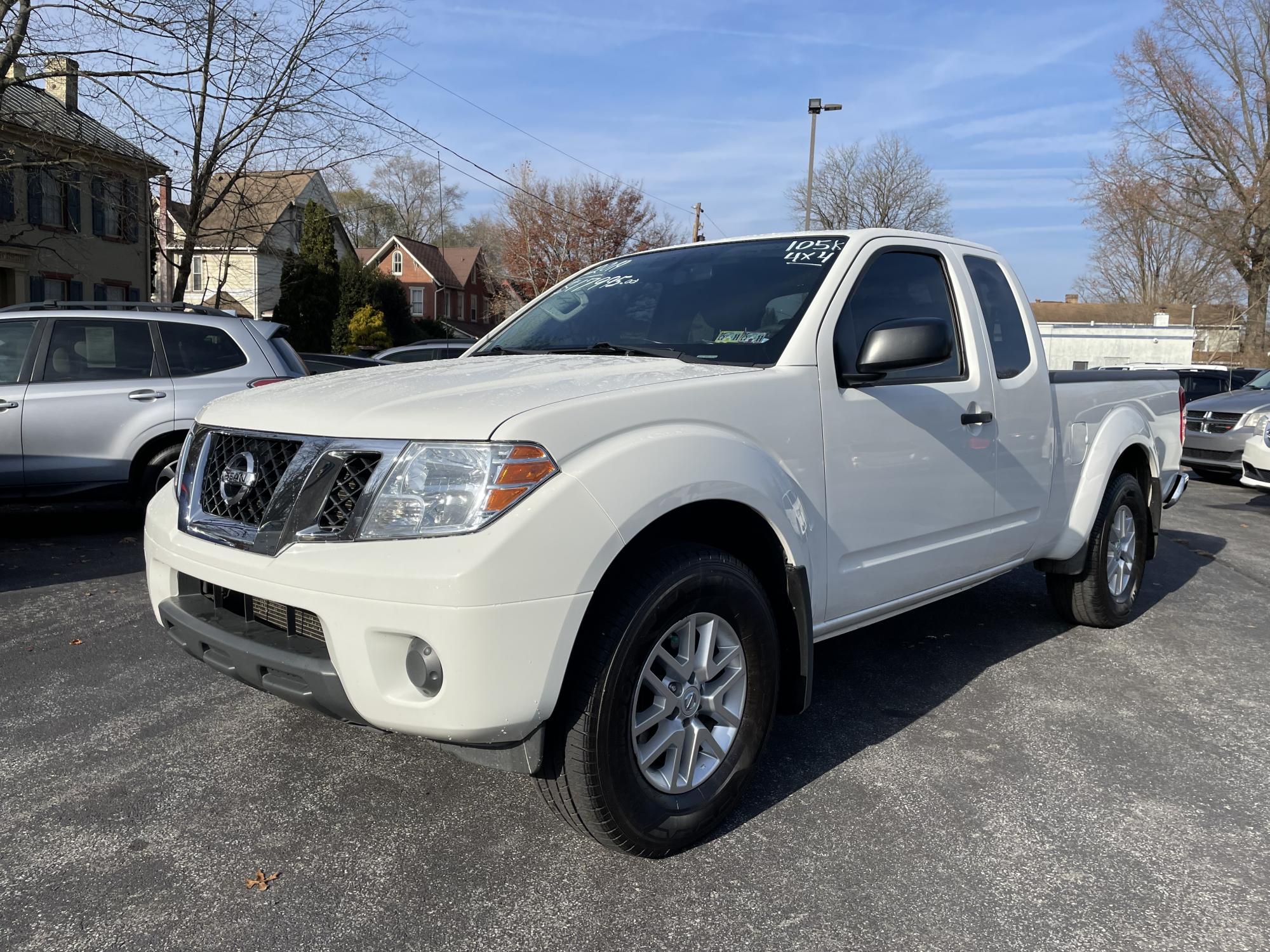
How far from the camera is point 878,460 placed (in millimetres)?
3449

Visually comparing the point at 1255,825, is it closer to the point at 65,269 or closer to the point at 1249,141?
the point at 65,269

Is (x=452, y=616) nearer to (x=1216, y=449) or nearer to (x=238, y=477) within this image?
(x=238, y=477)

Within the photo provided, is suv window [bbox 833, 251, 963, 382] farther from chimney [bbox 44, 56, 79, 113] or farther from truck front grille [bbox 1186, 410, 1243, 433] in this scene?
chimney [bbox 44, 56, 79, 113]

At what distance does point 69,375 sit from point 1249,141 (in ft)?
138

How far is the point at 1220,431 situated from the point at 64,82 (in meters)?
28.9

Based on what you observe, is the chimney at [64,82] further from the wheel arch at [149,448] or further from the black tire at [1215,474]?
the black tire at [1215,474]

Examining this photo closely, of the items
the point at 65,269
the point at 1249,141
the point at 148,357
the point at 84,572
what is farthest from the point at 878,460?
the point at 1249,141

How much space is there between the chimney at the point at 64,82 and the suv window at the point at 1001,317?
1362 centimetres

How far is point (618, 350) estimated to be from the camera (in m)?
3.54

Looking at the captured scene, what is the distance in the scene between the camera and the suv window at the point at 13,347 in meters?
7.17

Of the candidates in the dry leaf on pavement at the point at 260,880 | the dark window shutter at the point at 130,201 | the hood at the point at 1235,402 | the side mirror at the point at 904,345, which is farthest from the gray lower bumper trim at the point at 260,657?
the dark window shutter at the point at 130,201

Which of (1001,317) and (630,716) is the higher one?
(1001,317)

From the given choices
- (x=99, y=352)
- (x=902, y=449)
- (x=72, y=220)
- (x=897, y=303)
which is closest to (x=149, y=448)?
(x=99, y=352)

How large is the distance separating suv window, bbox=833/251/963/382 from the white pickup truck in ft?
0.05
